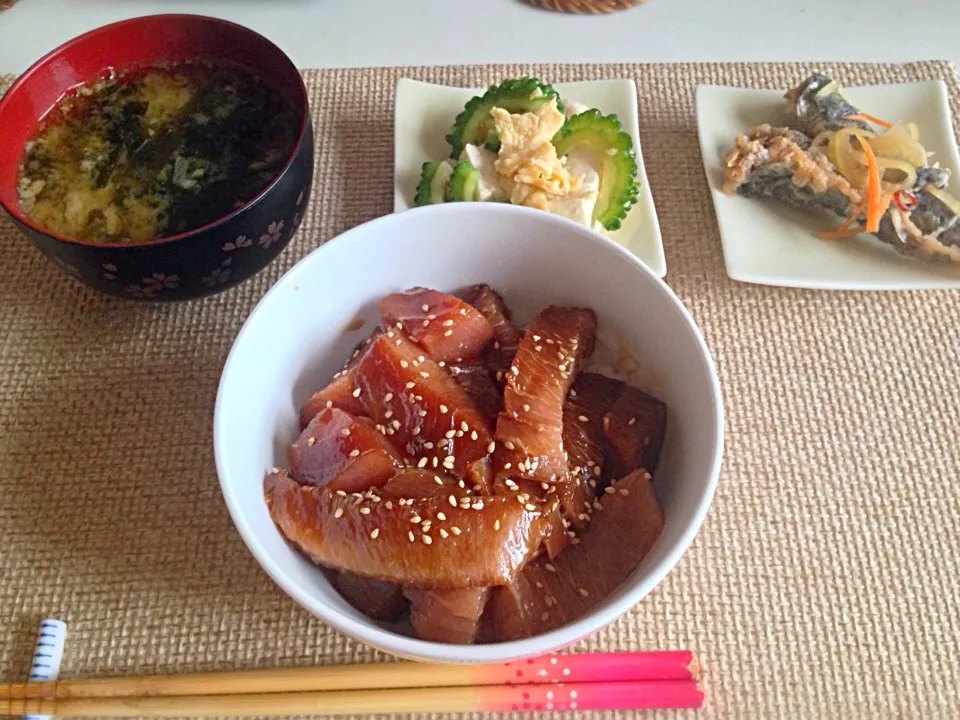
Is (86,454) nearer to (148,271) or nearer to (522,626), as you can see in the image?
(148,271)

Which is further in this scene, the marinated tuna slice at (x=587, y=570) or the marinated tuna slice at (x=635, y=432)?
the marinated tuna slice at (x=635, y=432)

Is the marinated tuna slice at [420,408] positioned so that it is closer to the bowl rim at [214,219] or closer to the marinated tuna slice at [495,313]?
the marinated tuna slice at [495,313]

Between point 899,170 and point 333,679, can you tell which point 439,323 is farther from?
point 899,170

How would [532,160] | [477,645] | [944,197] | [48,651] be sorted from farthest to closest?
1. [944,197]
2. [532,160]
3. [48,651]
4. [477,645]

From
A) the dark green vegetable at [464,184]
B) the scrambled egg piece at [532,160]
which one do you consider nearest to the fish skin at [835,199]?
the scrambled egg piece at [532,160]

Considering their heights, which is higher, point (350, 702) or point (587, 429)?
point (587, 429)

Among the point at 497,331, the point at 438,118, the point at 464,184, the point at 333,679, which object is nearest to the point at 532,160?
the point at 464,184
